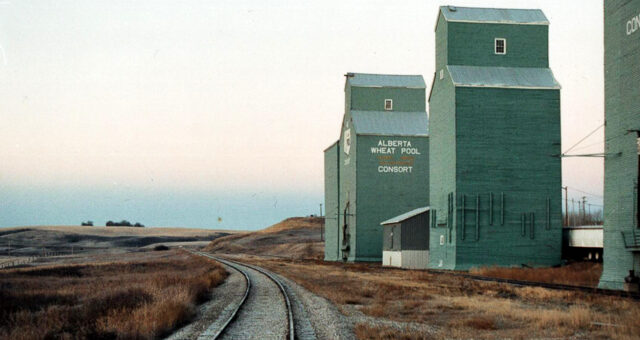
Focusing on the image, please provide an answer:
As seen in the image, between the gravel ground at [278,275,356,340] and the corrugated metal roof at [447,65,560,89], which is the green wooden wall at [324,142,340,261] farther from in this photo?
the gravel ground at [278,275,356,340]

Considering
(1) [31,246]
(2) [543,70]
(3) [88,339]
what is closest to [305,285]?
(3) [88,339]

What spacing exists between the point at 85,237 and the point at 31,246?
2168cm

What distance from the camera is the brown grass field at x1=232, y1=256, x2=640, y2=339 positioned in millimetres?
A: 14953

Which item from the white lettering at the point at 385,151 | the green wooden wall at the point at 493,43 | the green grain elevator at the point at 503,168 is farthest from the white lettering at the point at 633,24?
the white lettering at the point at 385,151

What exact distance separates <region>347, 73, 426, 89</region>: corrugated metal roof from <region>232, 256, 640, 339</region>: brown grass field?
A: 37.4 m

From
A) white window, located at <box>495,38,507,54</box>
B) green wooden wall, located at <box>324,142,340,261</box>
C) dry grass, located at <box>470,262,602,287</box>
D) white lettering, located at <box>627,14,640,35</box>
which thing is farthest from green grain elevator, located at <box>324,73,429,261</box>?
white lettering, located at <box>627,14,640,35</box>

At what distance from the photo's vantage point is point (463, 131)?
138 ft

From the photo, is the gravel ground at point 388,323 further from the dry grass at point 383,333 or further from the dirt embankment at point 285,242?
the dirt embankment at point 285,242

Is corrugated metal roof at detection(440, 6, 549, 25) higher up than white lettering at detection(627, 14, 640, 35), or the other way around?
corrugated metal roof at detection(440, 6, 549, 25)

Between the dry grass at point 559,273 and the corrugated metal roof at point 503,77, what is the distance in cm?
1157

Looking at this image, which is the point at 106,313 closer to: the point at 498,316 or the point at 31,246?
the point at 498,316

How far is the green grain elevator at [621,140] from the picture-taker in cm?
2633

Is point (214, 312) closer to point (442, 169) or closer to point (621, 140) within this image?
point (621, 140)

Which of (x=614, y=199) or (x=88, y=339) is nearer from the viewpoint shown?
(x=88, y=339)
